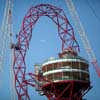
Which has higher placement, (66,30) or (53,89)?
(66,30)

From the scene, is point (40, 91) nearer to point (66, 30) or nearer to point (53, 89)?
point (53, 89)

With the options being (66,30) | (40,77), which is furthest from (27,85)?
(66,30)

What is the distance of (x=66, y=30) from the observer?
154 m

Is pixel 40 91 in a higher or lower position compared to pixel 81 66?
lower

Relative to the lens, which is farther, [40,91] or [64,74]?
[40,91]

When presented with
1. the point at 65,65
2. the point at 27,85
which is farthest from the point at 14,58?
the point at 65,65

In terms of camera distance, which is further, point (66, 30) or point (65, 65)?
point (66, 30)

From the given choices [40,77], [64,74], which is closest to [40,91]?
[40,77]

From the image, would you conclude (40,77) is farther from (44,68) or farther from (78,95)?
(78,95)

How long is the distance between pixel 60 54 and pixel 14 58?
1880 cm

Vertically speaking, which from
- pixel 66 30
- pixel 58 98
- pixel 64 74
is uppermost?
pixel 66 30

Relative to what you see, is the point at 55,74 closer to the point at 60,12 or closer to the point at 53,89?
the point at 53,89

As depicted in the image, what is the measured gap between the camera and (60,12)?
15538 centimetres

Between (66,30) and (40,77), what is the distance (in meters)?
22.3
